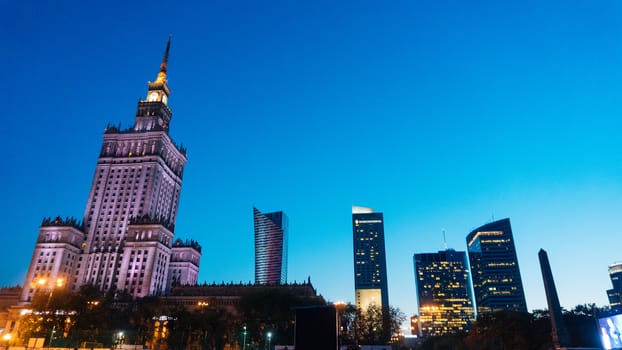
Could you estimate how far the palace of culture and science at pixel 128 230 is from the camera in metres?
144

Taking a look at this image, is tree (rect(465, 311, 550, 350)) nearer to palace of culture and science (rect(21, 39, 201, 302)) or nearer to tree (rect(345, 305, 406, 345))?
tree (rect(345, 305, 406, 345))

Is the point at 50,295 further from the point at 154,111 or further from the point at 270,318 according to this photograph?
the point at 154,111

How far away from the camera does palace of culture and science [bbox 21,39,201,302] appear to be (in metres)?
144

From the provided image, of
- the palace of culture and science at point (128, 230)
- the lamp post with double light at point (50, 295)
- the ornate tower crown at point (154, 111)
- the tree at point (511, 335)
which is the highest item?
the ornate tower crown at point (154, 111)

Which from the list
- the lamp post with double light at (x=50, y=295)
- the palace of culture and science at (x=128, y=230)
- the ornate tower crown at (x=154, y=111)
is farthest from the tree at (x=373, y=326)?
the ornate tower crown at (x=154, y=111)

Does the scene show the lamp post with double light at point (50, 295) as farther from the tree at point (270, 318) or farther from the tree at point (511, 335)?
the tree at point (511, 335)

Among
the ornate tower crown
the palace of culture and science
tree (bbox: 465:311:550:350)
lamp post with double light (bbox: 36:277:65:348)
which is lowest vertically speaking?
tree (bbox: 465:311:550:350)

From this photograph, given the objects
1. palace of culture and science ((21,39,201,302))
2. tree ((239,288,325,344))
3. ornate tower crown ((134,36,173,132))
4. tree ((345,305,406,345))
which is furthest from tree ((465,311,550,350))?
ornate tower crown ((134,36,173,132))

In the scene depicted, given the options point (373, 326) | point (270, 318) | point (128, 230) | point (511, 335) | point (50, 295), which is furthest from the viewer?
point (128, 230)

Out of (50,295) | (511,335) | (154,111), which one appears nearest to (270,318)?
(50,295)

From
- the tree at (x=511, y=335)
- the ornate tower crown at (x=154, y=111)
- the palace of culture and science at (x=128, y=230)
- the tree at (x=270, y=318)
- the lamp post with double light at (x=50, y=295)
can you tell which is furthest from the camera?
the ornate tower crown at (x=154, y=111)

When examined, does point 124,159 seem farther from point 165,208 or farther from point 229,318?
point 229,318

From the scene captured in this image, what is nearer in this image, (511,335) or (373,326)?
(511,335)

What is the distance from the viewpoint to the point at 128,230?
5910 inches
